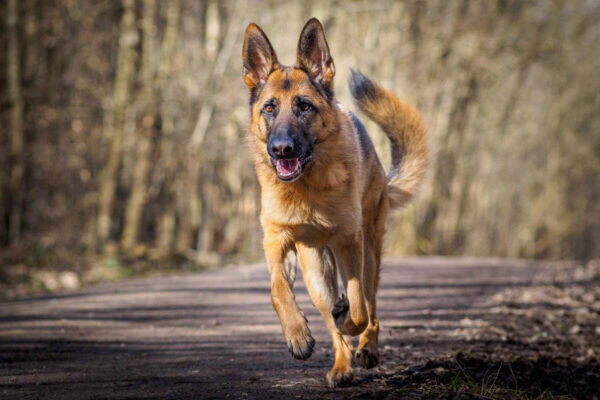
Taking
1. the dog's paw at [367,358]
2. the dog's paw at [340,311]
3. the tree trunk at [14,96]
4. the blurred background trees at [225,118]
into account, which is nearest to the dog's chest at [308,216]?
the dog's paw at [340,311]

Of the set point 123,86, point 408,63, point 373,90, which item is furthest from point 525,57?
point 373,90

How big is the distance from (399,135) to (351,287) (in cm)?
228

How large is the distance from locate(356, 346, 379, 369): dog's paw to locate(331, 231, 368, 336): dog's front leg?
0.19 meters

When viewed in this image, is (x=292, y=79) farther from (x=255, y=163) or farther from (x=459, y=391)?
(x=459, y=391)

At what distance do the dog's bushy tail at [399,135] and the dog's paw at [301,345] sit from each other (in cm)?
243

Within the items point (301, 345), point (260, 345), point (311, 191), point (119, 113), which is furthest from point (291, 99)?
point (119, 113)

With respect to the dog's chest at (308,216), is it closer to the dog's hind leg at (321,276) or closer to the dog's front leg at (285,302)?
the dog's front leg at (285,302)

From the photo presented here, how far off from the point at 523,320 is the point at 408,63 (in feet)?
56.7

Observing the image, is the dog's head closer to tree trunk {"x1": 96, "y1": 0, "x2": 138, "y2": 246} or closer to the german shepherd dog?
the german shepherd dog

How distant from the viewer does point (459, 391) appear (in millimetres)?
4457

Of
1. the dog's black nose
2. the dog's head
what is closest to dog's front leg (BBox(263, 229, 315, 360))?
the dog's head

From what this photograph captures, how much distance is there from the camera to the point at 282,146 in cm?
478

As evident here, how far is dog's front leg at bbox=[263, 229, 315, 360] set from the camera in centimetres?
456

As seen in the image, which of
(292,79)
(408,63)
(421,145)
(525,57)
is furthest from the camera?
(525,57)
